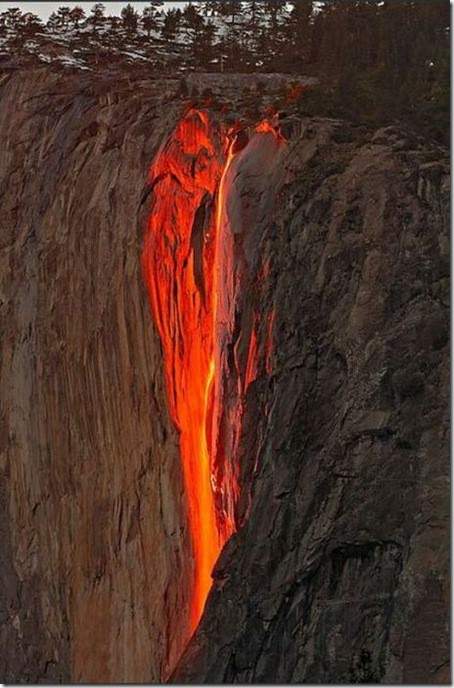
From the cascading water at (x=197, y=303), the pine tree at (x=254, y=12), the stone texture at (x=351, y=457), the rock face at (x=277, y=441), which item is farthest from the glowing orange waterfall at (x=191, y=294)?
the pine tree at (x=254, y=12)

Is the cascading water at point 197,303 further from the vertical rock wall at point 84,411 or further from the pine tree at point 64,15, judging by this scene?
the pine tree at point 64,15

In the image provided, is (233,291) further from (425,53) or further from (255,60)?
(255,60)

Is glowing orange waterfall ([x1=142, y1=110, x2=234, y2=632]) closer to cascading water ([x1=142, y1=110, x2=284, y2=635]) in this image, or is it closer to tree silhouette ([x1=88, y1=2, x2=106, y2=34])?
cascading water ([x1=142, y1=110, x2=284, y2=635])

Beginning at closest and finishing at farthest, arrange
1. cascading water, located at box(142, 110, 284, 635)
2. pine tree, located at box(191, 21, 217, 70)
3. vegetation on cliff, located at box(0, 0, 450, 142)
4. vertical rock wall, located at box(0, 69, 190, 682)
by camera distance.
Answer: cascading water, located at box(142, 110, 284, 635) → vegetation on cliff, located at box(0, 0, 450, 142) → vertical rock wall, located at box(0, 69, 190, 682) → pine tree, located at box(191, 21, 217, 70)

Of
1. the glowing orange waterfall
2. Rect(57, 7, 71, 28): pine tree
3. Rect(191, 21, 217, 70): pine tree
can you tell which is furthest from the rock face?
Rect(57, 7, 71, 28): pine tree

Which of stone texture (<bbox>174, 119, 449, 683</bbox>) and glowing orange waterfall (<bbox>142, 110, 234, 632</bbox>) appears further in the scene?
glowing orange waterfall (<bbox>142, 110, 234, 632</bbox>)

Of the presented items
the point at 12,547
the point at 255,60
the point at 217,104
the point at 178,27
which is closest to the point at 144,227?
the point at 217,104
